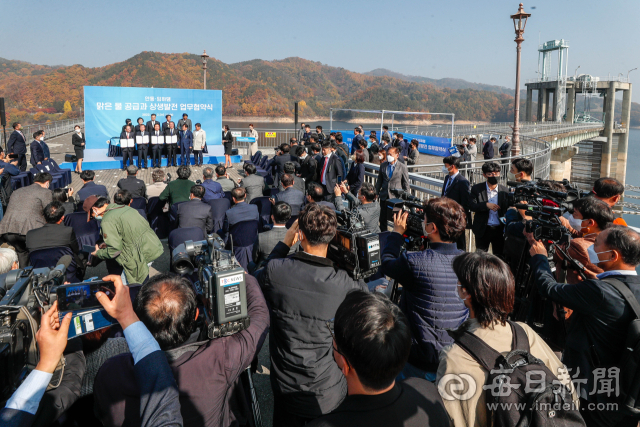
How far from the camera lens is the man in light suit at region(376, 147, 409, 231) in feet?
21.5

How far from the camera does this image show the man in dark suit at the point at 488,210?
499cm

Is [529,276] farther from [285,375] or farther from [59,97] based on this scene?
[59,97]

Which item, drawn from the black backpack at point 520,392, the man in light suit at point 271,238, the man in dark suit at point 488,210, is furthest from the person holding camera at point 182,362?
the man in dark suit at point 488,210

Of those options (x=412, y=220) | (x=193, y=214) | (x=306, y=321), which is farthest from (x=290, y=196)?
(x=306, y=321)

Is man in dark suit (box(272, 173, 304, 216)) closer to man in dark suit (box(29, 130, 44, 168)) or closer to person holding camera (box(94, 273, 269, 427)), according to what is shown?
person holding camera (box(94, 273, 269, 427))

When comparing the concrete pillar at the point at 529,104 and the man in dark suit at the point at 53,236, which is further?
the concrete pillar at the point at 529,104

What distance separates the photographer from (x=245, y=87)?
373 ft

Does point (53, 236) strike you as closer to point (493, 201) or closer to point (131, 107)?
point (493, 201)

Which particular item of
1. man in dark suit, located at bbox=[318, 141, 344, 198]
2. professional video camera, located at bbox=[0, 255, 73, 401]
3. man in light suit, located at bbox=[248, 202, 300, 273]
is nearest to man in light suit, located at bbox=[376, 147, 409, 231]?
man in dark suit, located at bbox=[318, 141, 344, 198]

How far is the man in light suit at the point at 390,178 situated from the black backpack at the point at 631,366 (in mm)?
4378

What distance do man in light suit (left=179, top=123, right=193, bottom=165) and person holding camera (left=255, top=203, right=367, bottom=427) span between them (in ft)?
47.2

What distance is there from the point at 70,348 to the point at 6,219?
14.6 feet

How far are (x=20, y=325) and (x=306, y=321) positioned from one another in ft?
4.25

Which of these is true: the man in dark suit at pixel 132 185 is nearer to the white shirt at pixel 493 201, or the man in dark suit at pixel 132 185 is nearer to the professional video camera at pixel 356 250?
the white shirt at pixel 493 201
